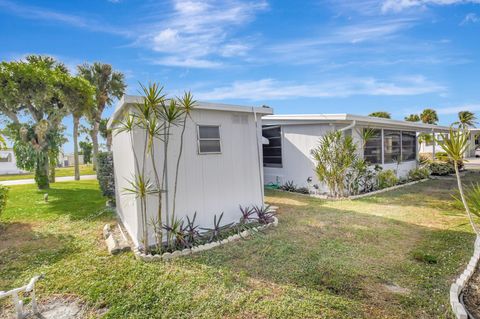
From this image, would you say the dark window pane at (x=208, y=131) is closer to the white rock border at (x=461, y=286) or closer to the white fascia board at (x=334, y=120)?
the white rock border at (x=461, y=286)

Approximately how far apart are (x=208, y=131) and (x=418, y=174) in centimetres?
1369

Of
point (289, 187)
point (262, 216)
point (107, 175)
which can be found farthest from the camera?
point (289, 187)

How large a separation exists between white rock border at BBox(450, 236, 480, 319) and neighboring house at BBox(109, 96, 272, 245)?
15.2 ft

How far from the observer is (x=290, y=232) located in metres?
6.36

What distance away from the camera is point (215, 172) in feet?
21.6

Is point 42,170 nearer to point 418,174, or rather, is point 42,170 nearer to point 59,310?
point 59,310

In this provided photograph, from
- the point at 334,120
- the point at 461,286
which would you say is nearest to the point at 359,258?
the point at 461,286

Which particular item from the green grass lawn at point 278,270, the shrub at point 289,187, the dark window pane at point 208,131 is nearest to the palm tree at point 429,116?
the shrub at point 289,187

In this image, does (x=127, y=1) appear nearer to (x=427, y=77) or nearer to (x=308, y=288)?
(x=308, y=288)

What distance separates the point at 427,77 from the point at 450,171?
6761 mm

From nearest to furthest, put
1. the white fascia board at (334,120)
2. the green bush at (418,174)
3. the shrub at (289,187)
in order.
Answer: the white fascia board at (334,120) < the shrub at (289,187) < the green bush at (418,174)

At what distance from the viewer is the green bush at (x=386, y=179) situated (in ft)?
39.3

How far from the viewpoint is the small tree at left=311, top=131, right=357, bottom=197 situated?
9.94 meters

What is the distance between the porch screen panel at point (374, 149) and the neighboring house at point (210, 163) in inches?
278
